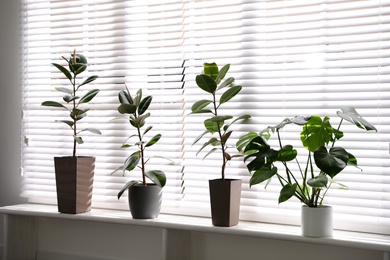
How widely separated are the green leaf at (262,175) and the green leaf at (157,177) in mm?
599

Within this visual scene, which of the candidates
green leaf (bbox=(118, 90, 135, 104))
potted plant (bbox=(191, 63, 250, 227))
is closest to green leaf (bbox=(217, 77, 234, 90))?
potted plant (bbox=(191, 63, 250, 227))

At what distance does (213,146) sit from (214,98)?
364 millimetres

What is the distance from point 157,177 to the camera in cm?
296

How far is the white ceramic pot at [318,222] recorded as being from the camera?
249 cm

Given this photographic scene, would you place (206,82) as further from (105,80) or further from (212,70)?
(105,80)

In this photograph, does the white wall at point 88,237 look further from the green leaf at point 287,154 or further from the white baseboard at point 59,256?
the green leaf at point 287,154

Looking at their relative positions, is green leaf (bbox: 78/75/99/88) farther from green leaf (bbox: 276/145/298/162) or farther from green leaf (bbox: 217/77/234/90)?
green leaf (bbox: 276/145/298/162)

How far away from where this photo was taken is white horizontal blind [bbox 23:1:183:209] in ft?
10.5

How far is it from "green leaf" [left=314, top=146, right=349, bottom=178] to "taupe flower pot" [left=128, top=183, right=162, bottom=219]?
994 mm

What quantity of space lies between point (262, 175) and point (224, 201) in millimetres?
309

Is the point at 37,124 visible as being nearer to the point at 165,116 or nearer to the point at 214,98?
the point at 165,116

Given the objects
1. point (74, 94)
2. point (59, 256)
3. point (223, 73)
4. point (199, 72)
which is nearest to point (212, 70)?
point (223, 73)

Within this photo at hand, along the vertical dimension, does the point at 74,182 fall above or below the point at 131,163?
below

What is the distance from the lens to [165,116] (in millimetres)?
3189
